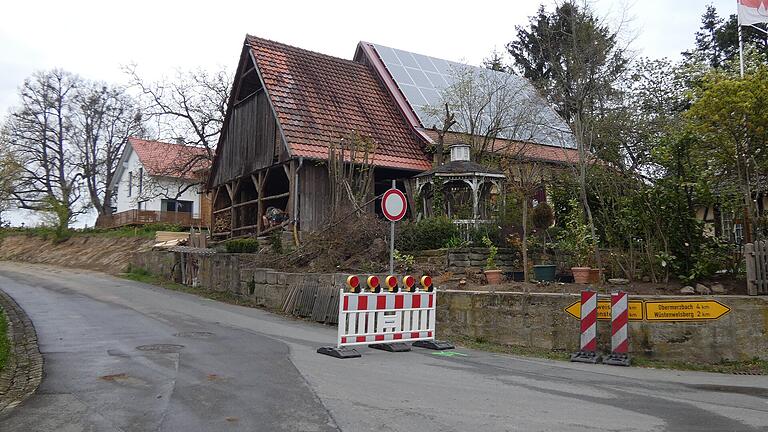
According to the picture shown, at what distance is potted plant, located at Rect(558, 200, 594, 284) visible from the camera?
13088 mm

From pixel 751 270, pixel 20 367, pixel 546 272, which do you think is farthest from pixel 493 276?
pixel 20 367

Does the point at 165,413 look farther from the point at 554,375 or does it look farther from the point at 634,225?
the point at 634,225

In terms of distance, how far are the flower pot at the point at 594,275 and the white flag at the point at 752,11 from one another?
25.2 feet

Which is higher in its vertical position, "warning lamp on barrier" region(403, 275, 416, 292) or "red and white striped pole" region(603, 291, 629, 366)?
"warning lamp on barrier" region(403, 275, 416, 292)

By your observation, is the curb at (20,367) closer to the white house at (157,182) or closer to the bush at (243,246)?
the bush at (243,246)

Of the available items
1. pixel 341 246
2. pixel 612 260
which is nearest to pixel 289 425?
pixel 612 260

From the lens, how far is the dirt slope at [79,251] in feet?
114

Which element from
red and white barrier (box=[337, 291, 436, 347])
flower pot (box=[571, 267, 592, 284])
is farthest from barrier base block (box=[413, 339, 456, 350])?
flower pot (box=[571, 267, 592, 284])

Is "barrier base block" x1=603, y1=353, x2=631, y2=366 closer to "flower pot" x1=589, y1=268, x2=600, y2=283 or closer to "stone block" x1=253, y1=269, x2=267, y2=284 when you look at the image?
"flower pot" x1=589, y1=268, x2=600, y2=283

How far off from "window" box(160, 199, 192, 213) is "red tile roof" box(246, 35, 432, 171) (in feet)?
85.0

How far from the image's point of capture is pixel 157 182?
1548 inches

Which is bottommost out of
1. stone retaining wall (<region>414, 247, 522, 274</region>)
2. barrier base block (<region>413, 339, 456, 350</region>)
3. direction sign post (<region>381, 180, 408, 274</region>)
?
barrier base block (<region>413, 339, 456, 350</region>)

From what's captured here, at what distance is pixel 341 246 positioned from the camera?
17.1 meters

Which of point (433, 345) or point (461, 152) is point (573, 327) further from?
point (461, 152)
